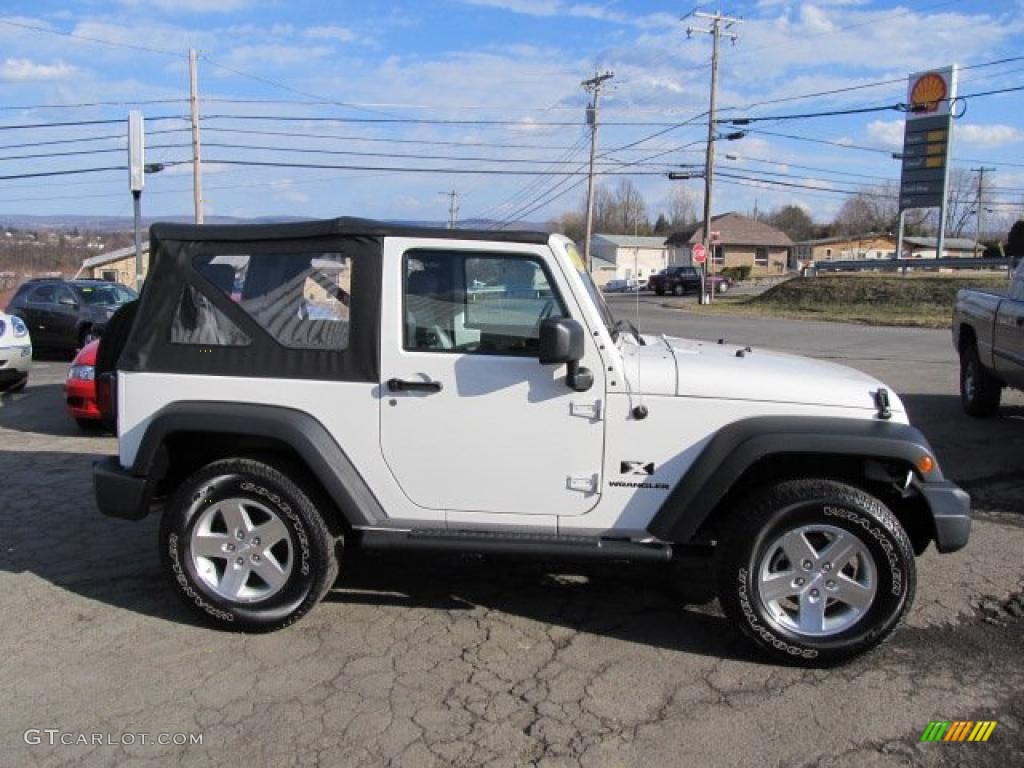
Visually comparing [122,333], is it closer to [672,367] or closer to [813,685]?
[672,367]

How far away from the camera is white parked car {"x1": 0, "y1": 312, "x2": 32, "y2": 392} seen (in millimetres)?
10234

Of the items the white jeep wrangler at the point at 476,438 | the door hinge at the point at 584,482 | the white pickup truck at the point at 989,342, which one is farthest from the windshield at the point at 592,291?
the white pickup truck at the point at 989,342

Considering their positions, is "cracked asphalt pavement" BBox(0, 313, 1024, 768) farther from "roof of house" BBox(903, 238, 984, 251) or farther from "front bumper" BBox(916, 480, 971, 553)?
Answer: "roof of house" BBox(903, 238, 984, 251)

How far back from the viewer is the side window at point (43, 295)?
16172 mm

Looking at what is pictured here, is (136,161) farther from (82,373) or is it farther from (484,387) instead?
(484,387)

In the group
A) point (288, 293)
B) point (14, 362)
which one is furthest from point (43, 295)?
point (288, 293)

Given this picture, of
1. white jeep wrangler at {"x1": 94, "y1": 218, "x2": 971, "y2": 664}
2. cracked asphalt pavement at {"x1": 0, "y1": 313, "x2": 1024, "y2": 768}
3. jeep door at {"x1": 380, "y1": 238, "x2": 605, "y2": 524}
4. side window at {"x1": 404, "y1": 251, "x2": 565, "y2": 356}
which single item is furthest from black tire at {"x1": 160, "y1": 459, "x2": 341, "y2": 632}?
side window at {"x1": 404, "y1": 251, "x2": 565, "y2": 356}

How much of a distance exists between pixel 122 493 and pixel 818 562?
3186 millimetres

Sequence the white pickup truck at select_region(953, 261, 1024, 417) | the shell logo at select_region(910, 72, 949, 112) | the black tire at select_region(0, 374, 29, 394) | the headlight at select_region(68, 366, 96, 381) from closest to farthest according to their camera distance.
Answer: the white pickup truck at select_region(953, 261, 1024, 417) < the headlight at select_region(68, 366, 96, 381) < the black tire at select_region(0, 374, 29, 394) < the shell logo at select_region(910, 72, 949, 112)

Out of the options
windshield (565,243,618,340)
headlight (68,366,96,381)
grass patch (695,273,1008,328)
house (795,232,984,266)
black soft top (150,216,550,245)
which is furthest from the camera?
house (795,232,984,266)

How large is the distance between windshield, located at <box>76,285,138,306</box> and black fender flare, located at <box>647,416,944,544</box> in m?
15.1

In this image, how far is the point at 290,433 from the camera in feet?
12.5

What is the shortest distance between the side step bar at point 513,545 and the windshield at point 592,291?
0.96m

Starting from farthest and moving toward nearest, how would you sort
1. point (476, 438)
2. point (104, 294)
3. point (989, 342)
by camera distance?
Result: point (104, 294) → point (989, 342) → point (476, 438)
